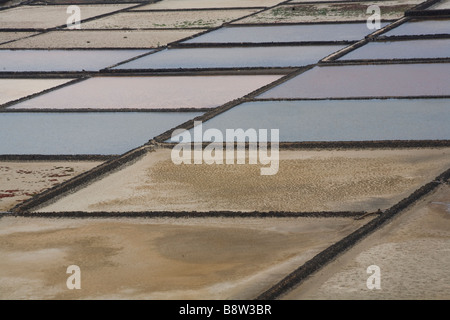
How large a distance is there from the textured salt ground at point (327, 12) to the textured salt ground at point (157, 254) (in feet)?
18.2

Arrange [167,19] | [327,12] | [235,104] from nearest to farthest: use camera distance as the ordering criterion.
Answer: [235,104] < [327,12] < [167,19]

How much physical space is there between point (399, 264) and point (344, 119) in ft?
6.95

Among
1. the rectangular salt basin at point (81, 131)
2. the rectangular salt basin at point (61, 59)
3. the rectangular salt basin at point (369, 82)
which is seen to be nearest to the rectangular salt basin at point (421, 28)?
the rectangular salt basin at point (369, 82)

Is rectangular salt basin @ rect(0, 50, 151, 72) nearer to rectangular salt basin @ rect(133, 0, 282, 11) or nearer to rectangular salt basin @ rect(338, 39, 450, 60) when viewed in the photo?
rectangular salt basin @ rect(338, 39, 450, 60)

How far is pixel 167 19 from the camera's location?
32.0ft

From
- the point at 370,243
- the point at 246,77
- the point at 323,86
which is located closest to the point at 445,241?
the point at 370,243

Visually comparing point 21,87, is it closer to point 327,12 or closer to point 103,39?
point 103,39

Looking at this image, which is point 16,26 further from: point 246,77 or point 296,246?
point 296,246

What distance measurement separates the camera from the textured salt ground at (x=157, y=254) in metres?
3.01

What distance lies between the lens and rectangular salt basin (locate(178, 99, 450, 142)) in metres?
4.77

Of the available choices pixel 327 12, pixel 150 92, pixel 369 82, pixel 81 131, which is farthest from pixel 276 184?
pixel 327 12

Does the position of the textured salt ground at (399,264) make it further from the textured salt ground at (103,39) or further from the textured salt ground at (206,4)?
the textured salt ground at (206,4)

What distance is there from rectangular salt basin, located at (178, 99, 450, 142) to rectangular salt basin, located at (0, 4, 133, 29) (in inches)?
190

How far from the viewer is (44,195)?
407 centimetres
